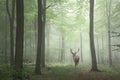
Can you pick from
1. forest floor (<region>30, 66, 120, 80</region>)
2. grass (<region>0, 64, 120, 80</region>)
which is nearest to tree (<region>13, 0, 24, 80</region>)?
grass (<region>0, 64, 120, 80</region>)

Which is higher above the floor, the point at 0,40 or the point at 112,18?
the point at 112,18

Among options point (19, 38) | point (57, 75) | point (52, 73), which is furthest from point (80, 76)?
point (19, 38)

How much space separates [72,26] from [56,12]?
22.2 feet

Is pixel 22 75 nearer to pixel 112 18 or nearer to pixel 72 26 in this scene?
pixel 112 18

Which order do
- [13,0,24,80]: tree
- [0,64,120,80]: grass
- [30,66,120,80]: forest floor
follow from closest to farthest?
[0,64,120,80]: grass
[13,0,24,80]: tree
[30,66,120,80]: forest floor

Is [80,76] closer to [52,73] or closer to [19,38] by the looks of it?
[52,73]

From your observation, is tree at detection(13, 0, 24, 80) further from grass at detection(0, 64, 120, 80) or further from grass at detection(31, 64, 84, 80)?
grass at detection(31, 64, 84, 80)

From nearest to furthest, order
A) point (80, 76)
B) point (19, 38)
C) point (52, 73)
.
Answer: point (19, 38) → point (80, 76) → point (52, 73)

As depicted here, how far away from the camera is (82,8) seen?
83.5ft

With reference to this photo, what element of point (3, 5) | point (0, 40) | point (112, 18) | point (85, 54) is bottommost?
point (85, 54)

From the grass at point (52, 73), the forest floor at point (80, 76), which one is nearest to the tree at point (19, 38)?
the grass at point (52, 73)

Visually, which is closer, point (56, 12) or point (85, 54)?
point (56, 12)

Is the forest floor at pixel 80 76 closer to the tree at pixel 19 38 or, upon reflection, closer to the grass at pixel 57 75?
the grass at pixel 57 75

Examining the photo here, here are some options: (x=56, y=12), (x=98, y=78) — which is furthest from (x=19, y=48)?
(x=56, y=12)
